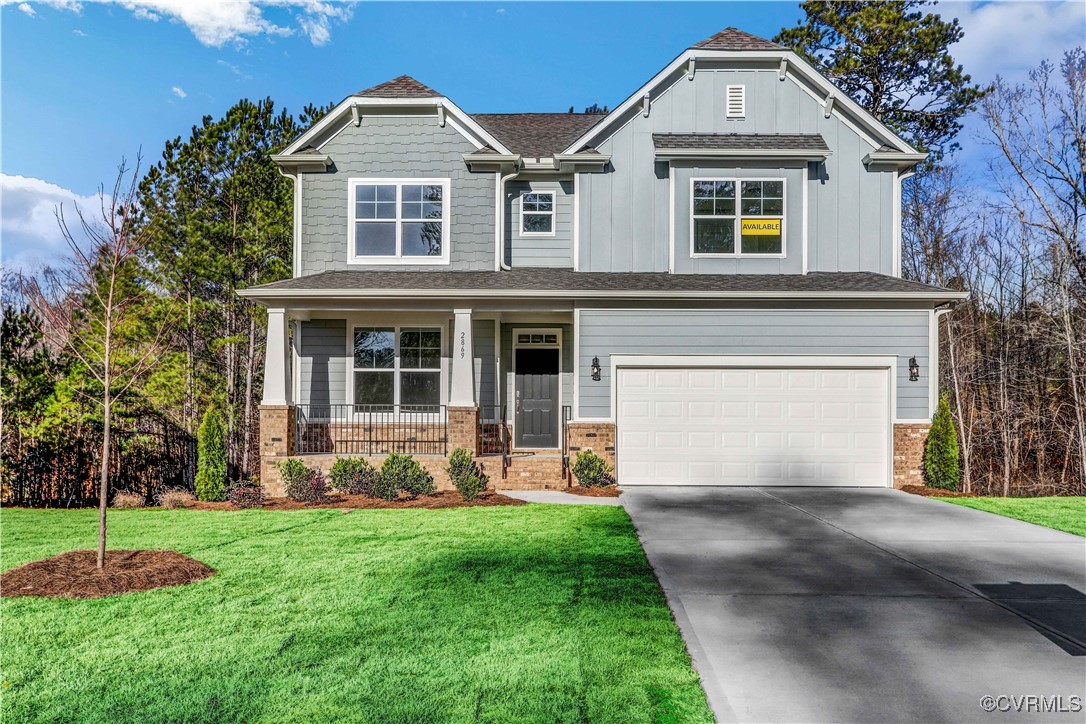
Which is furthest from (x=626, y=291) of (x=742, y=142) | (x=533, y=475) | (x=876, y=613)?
(x=876, y=613)

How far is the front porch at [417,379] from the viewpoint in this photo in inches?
507

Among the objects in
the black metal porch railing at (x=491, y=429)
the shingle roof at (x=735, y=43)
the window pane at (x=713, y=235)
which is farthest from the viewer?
the shingle roof at (x=735, y=43)

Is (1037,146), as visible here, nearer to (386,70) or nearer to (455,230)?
(455,230)

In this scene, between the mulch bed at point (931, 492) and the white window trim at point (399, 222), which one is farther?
the white window trim at point (399, 222)

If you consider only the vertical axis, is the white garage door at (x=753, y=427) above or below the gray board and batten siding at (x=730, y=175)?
below

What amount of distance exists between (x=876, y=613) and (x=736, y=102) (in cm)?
1126

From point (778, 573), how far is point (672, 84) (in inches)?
421

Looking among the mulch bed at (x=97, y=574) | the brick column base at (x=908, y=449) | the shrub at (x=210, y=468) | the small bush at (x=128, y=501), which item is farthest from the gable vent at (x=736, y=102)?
the small bush at (x=128, y=501)

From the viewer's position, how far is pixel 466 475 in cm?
1064

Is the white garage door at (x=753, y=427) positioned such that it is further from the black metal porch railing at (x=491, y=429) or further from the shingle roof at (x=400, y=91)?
the shingle roof at (x=400, y=91)

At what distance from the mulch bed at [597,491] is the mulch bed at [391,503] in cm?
124

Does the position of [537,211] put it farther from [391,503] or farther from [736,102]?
[391,503]

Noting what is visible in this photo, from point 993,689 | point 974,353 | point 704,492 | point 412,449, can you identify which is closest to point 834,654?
point 993,689

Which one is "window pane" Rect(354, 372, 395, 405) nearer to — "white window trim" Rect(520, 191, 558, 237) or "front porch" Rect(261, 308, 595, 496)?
"front porch" Rect(261, 308, 595, 496)
